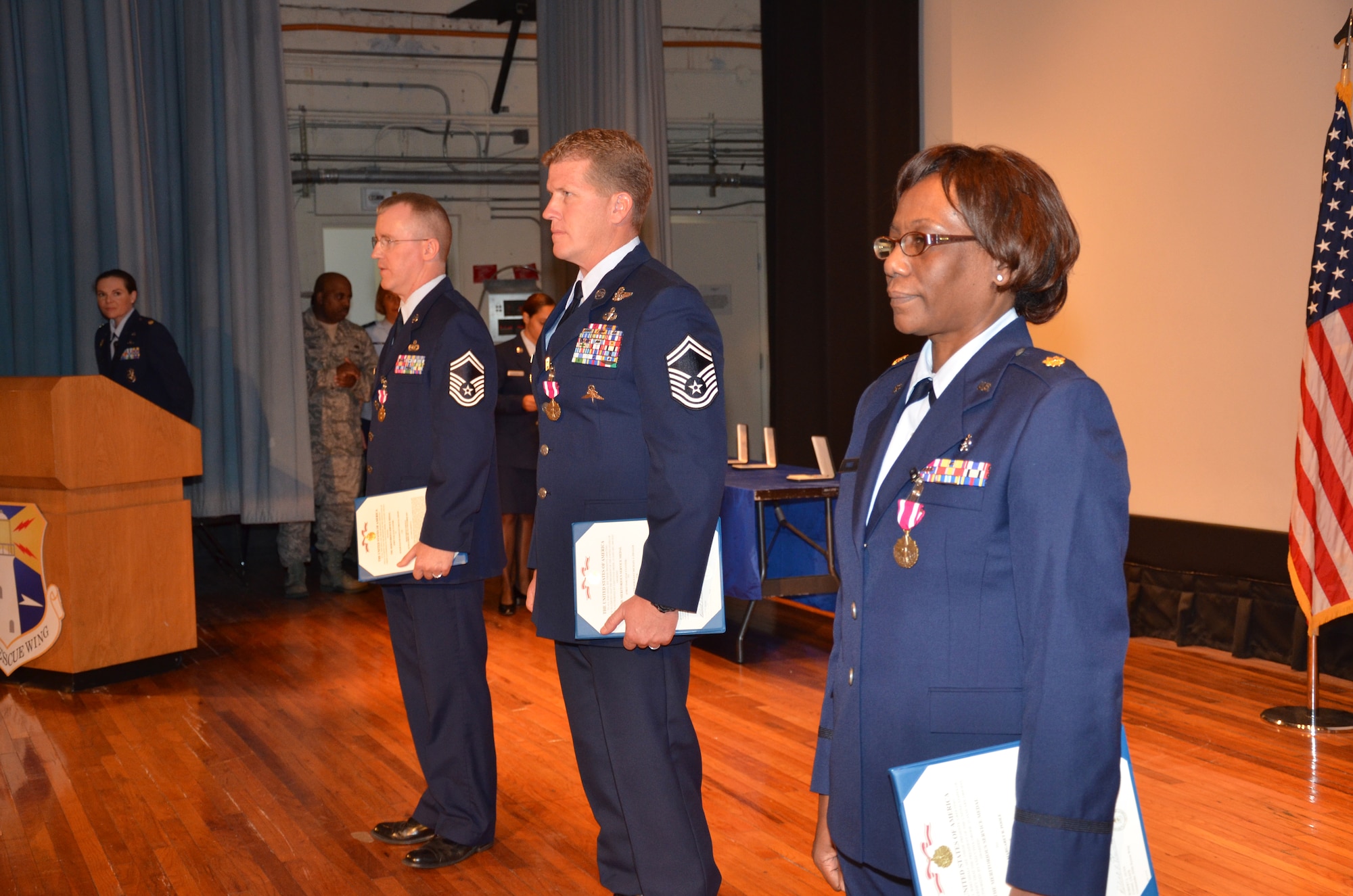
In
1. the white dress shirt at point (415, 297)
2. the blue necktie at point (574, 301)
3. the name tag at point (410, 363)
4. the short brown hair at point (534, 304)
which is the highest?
the short brown hair at point (534, 304)

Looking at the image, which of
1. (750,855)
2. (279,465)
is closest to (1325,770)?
(750,855)

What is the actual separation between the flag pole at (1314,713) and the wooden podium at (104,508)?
4509 millimetres

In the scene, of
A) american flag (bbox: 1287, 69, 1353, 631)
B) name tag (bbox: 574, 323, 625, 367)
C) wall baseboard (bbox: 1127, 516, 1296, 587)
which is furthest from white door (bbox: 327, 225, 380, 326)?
name tag (bbox: 574, 323, 625, 367)

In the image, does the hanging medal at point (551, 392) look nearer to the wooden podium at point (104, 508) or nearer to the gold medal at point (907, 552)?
the gold medal at point (907, 552)

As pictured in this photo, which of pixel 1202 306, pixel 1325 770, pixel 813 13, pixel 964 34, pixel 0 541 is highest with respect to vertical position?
pixel 813 13

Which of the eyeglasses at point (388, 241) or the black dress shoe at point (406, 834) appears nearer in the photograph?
the eyeglasses at point (388, 241)

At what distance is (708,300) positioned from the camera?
10.1 meters

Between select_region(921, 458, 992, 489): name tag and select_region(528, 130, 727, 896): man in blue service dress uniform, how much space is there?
2.68 ft

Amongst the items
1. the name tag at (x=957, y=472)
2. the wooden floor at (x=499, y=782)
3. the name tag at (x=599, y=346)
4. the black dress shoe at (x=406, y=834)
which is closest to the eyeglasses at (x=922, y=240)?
the name tag at (x=957, y=472)

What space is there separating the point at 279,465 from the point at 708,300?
4.43 meters

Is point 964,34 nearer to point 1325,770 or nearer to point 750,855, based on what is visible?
point 1325,770

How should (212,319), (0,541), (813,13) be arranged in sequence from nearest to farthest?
(0,541) → (212,319) → (813,13)

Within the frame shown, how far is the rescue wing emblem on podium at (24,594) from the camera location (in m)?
4.70

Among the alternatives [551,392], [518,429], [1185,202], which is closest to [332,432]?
[518,429]
